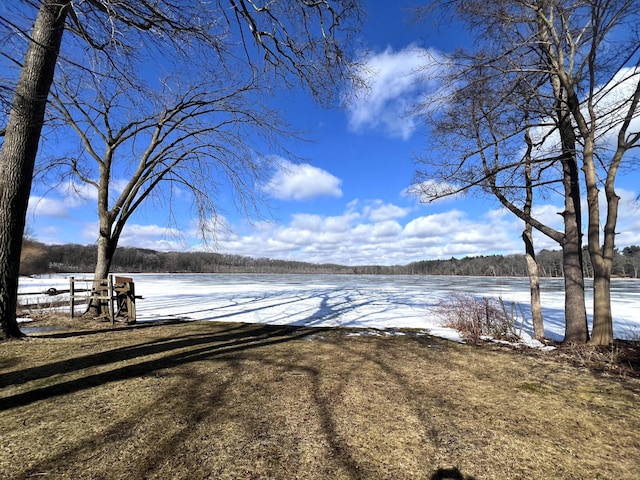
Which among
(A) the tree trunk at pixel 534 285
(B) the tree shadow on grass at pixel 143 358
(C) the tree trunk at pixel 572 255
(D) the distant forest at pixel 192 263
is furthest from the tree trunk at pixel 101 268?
(D) the distant forest at pixel 192 263

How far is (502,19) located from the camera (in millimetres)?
6023

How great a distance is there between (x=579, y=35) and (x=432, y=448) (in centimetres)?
729

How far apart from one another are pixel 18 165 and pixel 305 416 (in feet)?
20.4

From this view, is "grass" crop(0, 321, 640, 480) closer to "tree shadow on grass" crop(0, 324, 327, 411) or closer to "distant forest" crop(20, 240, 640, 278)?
"tree shadow on grass" crop(0, 324, 327, 411)

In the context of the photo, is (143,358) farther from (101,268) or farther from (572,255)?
(572,255)

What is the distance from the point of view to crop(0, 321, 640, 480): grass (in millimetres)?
2395

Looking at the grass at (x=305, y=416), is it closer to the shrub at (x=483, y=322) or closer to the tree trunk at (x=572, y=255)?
the tree trunk at (x=572, y=255)

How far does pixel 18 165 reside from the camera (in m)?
5.59

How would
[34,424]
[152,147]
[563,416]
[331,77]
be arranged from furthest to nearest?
1. [152,147]
2. [331,77]
3. [563,416]
4. [34,424]

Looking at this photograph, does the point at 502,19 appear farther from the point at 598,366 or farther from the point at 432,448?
the point at 432,448

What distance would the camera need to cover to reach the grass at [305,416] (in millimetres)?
2395

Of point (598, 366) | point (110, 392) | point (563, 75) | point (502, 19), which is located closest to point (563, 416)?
point (598, 366)

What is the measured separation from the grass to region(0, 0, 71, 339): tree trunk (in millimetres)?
929

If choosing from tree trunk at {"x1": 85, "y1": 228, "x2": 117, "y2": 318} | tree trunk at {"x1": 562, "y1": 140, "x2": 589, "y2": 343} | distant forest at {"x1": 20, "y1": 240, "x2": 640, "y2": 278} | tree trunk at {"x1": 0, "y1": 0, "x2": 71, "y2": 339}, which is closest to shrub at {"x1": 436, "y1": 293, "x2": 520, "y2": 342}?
tree trunk at {"x1": 562, "y1": 140, "x2": 589, "y2": 343}
